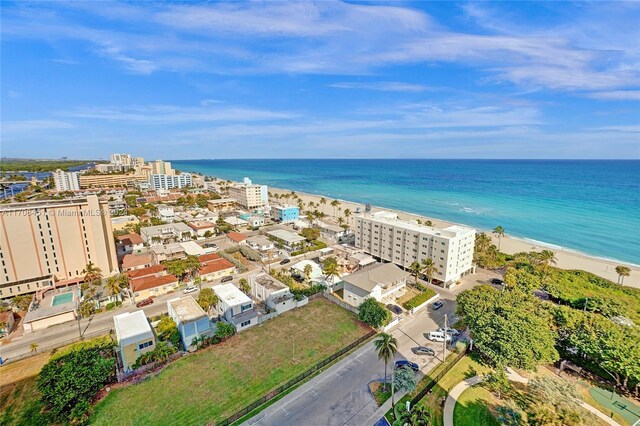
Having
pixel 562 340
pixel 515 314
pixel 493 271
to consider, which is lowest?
pixel 493 271

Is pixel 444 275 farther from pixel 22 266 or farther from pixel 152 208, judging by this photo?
pixel 152 208

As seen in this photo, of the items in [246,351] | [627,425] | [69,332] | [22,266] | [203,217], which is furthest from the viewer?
[203,217]

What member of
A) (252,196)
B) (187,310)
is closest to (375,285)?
(187,310)

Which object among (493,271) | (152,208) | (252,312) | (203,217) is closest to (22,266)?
(252,312)

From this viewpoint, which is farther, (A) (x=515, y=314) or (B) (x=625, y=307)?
(B) (x=625, y=307)

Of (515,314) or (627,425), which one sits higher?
(515,314)
